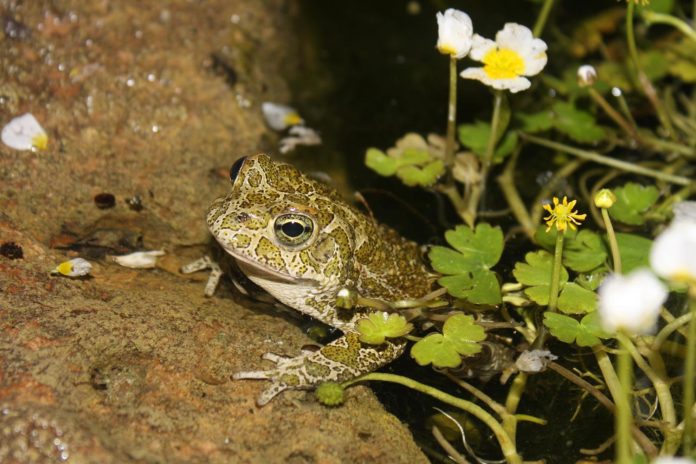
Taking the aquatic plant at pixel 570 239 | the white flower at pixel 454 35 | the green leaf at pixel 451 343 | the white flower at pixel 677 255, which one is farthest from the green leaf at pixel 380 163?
the white flower at pixel 677 255

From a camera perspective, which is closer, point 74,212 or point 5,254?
point 5,254

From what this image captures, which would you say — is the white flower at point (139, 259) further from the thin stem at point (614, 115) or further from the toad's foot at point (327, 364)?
the thin stem at point (614, 115)

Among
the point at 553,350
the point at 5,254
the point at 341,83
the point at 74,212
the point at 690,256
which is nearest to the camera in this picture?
the point at 690,256

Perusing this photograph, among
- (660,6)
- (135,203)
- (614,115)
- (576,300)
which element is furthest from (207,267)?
(660,6)

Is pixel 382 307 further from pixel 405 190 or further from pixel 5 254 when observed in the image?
pixel 5 254

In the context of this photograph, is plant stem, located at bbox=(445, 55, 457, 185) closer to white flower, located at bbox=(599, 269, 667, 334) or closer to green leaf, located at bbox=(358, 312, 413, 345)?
green leaf, located at bbox=(358, 312, 413, 345)

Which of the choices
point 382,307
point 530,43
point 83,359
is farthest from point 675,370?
point 83,359
